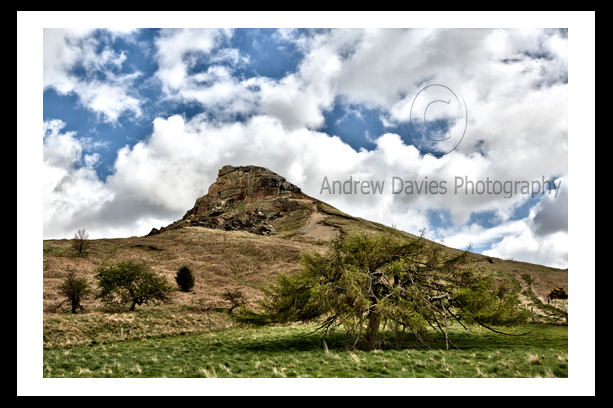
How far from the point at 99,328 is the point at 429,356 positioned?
774 inches

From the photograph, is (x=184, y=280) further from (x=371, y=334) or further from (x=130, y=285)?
(x=371, y=334)

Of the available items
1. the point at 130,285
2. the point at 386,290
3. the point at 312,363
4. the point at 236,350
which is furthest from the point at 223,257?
the point at 312,363

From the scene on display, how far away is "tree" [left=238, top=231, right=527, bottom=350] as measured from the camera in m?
9.83

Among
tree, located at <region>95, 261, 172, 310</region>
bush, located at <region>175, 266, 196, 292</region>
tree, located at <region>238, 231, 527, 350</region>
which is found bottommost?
bush, located at <region>175, 266, 196, 292</region>

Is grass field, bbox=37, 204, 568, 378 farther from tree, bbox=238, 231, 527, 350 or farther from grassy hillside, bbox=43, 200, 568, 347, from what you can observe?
tree, bbox=238, 231, 527, 350

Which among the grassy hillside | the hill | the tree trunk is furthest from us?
the hill

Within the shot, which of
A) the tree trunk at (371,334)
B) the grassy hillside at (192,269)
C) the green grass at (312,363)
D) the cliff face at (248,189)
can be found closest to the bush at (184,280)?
the grassy hillside at (192,269)

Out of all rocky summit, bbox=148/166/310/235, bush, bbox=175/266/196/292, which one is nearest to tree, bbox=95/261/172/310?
bush, bbox=175/266/196/292

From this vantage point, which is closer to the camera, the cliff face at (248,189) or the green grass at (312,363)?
the green grass at (312,363)

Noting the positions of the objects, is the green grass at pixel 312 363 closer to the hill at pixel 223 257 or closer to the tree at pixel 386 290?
the tree at pixel 386 290

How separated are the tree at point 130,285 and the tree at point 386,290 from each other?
19.8 meters

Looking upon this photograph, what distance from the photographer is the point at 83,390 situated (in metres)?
6.34

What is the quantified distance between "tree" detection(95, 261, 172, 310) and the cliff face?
14154 centimetres

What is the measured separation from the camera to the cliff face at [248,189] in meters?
180
